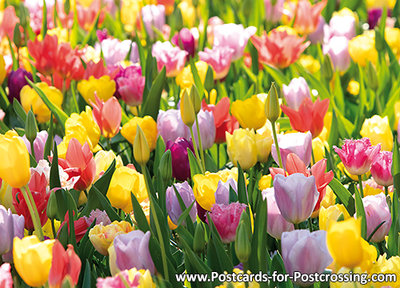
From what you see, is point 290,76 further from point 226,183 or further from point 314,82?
point 226,183

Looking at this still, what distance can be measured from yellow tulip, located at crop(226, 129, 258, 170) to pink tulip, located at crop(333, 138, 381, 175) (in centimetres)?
18

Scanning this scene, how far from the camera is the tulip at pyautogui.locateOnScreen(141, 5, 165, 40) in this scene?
2.85 m

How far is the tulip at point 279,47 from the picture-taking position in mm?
2199

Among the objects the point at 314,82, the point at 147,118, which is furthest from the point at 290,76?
the point at 147,118

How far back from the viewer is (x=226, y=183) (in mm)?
1259

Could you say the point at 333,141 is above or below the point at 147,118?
below

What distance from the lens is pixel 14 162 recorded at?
1.03 meters

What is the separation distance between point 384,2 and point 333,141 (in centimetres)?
147

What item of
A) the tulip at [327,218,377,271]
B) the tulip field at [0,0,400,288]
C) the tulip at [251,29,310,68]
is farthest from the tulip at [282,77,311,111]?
the tulip at [327,218,377,271]

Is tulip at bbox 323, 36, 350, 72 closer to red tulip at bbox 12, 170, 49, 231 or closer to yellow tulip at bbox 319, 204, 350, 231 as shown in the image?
yellow tulip at bbox 319, 204, 350, 231

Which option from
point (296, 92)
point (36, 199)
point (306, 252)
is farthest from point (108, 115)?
point (306, 252)

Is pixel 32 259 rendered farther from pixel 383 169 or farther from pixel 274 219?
pixel 383 169

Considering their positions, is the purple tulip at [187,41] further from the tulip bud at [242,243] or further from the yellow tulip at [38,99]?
the tulip bud at [242,243]

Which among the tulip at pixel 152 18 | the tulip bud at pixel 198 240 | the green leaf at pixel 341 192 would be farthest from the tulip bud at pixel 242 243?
the tulip at pixel 152 18
